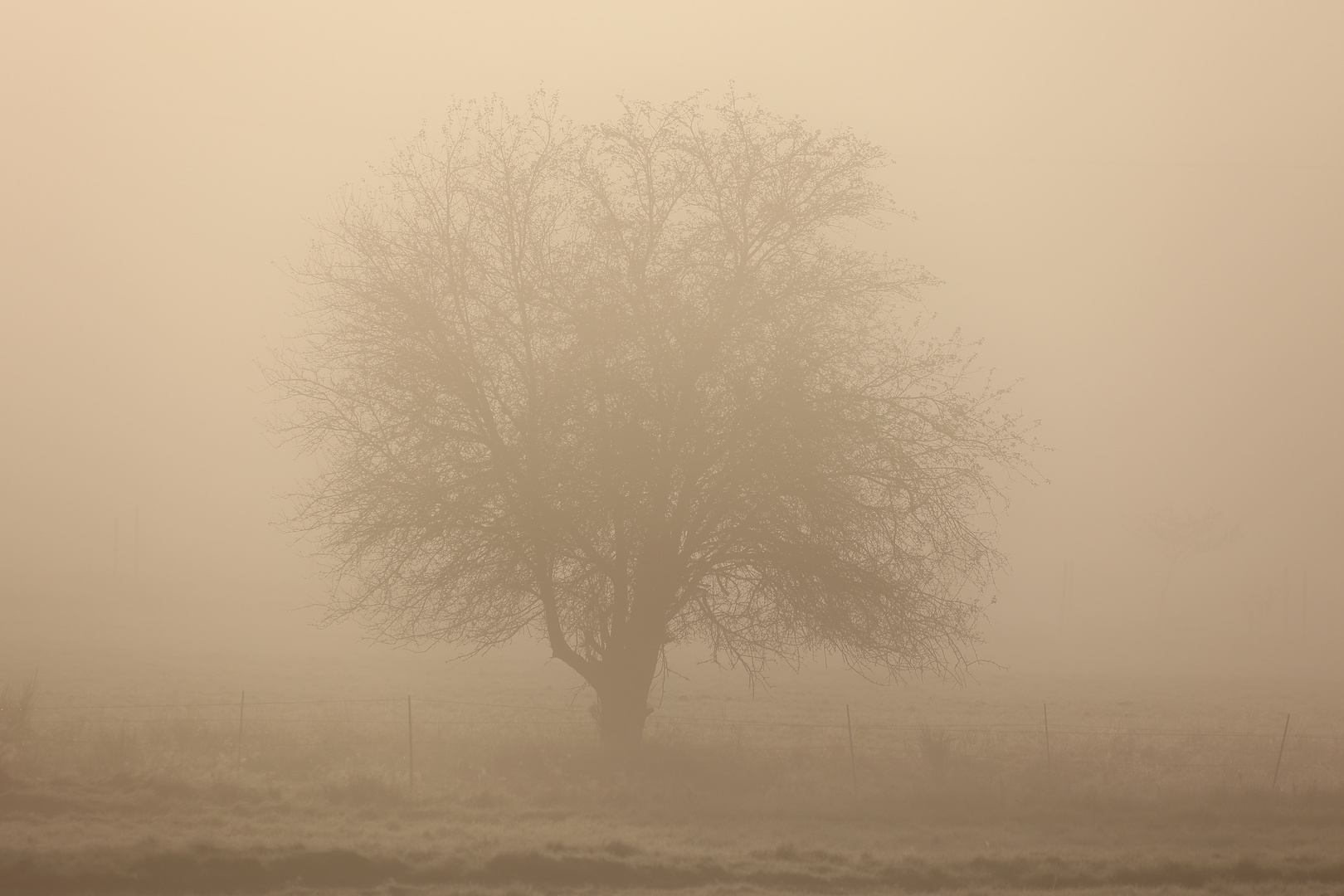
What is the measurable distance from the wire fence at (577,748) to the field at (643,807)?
75 mm

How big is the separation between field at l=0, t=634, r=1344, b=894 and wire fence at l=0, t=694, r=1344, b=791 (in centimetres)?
8

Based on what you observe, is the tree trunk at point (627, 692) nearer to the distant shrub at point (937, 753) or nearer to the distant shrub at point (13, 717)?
the distant shrub at point (937, 753)

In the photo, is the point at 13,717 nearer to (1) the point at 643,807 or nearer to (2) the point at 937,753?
(1) the point at 643,807

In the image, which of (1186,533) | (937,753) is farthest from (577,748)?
(1186,533)

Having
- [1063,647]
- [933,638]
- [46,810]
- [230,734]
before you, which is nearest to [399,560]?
[230,734]

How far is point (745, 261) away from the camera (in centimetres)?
1777

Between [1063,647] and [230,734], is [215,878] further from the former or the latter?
[1063,647]

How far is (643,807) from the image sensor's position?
1410 centimetres

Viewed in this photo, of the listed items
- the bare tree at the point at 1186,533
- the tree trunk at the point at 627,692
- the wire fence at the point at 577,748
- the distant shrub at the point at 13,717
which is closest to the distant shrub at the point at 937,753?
the wire fence at the point at 577,748

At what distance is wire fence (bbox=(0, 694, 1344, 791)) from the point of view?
15336mm

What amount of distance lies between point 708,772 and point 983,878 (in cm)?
575

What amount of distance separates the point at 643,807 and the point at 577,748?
12.3 feet

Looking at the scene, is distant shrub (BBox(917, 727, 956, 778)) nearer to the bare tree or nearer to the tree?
the tree

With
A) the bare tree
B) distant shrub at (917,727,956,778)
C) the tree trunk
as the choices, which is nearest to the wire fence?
distant shrub at (917,727,956,778)
